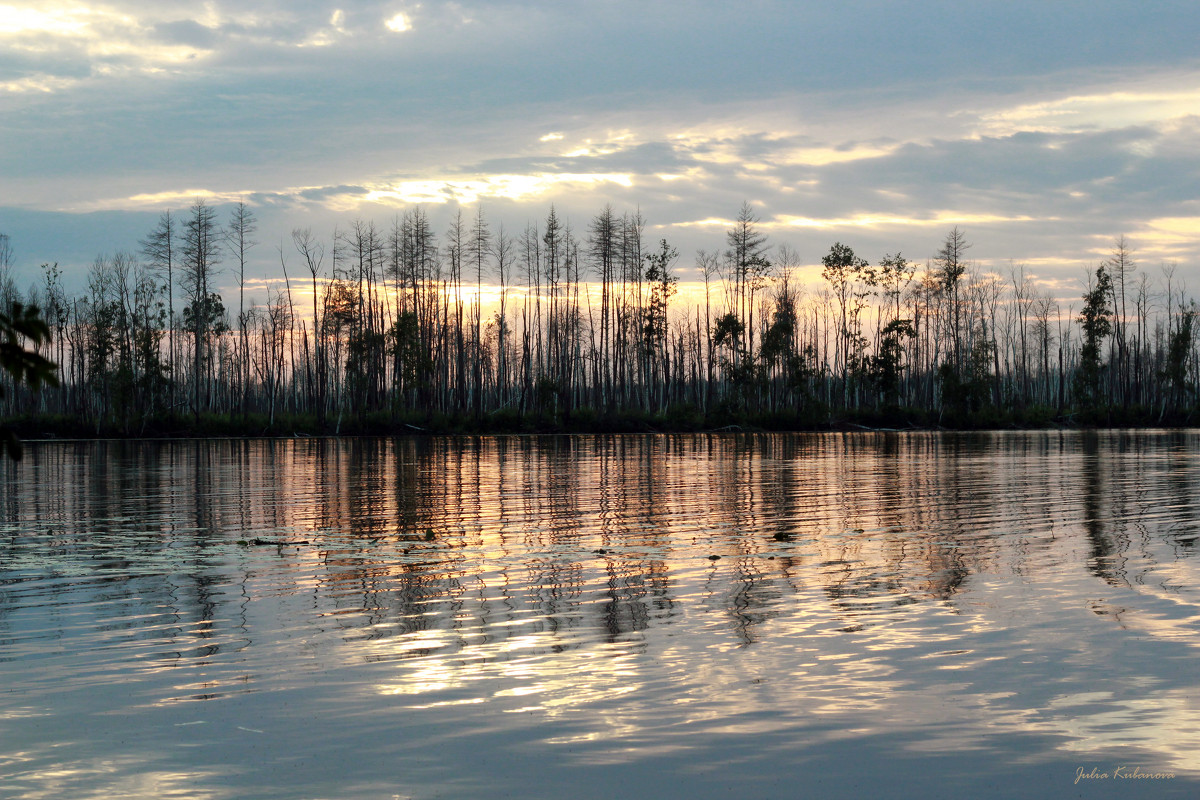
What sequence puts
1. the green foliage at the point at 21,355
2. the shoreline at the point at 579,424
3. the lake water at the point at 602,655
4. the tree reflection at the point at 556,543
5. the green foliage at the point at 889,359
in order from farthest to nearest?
1. the green foliage at the point at 889,359
2. the shoreline at the point at 579,424
3. the tree reflection at the point at 556,543
4. the lake water at the point at 602,655
5. the green foliage at the point at 21,355

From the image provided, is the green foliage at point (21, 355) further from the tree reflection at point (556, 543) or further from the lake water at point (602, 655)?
the tree reflection at point (556, 543)

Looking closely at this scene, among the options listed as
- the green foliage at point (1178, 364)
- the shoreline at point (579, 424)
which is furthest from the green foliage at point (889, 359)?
the green foliage at point (1178, 364)

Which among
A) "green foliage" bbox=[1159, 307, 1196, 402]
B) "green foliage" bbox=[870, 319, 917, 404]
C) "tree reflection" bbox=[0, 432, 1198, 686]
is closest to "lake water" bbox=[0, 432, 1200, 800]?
"tree reflection" bbox=[0, 432, 1198, 686]

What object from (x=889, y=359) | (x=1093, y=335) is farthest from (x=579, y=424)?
(x=1093, y=335)

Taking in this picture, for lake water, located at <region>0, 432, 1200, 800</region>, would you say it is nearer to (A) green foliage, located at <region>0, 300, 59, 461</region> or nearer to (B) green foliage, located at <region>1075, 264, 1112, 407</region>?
(A) green foliage, located at <region>0, 300, 59, 461</region>

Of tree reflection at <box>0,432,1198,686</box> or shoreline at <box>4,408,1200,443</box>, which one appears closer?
tree reflection at <box>0,432,1198,686</box>

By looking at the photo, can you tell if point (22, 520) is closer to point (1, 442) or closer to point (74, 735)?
point (74, 735)

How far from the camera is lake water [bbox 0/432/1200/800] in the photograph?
5168 mm

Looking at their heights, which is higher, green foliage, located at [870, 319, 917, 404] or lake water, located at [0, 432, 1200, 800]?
green foliage, located at [870, 319, 917, 404]

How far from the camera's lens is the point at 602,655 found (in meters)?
7.35

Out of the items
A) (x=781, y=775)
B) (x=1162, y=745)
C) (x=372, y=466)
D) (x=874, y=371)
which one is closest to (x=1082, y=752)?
(x=1162, y=745)

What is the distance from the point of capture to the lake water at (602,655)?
5168 mm

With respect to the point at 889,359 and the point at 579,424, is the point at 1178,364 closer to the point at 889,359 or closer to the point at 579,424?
the point at 889,359

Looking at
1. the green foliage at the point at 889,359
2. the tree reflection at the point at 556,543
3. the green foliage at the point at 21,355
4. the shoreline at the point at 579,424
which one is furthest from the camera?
the green foliage at the point at 889,359
